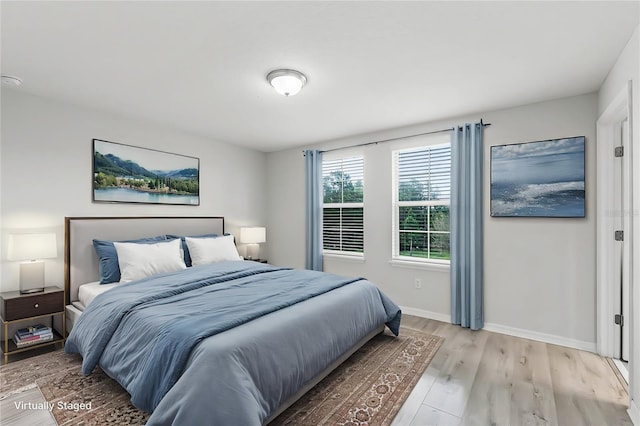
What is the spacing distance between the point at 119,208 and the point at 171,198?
63 cm

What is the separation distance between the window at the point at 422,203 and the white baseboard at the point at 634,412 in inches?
79.0

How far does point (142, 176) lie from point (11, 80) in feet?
4.72

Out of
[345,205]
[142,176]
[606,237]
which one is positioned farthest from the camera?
[345,205]

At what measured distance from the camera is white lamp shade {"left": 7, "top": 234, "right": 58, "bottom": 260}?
2.68 m

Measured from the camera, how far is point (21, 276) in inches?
111

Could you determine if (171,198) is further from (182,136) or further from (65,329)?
(65,329)

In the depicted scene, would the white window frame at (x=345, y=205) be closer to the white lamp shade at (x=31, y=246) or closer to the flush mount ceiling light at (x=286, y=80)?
the flush mount ceiling light at (x=286, y=80)

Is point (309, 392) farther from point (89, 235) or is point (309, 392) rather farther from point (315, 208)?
point (315, 208)

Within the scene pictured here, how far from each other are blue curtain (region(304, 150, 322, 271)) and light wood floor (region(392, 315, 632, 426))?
2.28 meters

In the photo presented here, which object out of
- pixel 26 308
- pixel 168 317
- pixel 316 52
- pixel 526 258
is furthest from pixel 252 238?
pixel 526 258

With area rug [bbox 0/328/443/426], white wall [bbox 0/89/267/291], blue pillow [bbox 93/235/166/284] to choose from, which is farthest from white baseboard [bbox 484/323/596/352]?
white wall [bbox 0/89/267/291]

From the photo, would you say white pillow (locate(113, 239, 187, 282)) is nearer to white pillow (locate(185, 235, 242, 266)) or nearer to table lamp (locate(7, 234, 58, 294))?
white pillow (locate(185, 235, 242, 266))

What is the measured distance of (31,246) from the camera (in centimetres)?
275

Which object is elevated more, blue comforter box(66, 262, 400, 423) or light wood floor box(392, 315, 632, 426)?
blue comforter box(66, 262, 400, 423)
